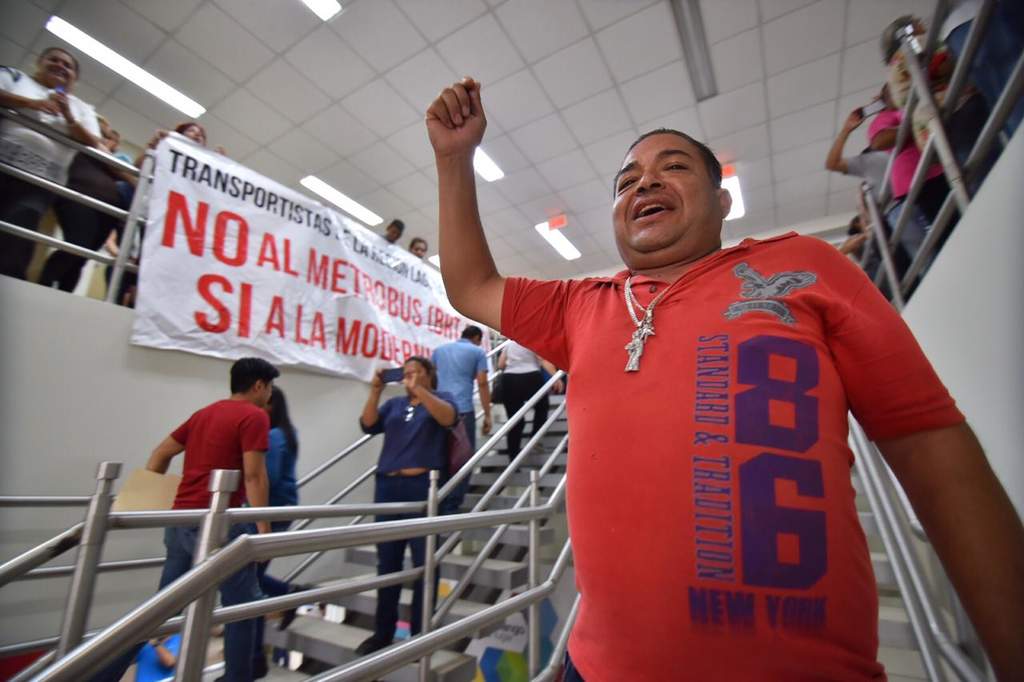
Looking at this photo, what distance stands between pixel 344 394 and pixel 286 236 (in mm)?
1161

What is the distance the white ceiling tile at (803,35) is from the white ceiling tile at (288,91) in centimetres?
402

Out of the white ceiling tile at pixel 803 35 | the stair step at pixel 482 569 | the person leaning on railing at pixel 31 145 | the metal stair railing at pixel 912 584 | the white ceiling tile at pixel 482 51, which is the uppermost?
the white ceiling tile at pixel 803 35

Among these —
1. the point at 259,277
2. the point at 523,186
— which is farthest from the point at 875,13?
the point at 259,277

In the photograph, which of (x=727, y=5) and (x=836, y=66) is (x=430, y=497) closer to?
(x=727, y=5)

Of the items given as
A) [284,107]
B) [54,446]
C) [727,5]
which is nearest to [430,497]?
[54,446]

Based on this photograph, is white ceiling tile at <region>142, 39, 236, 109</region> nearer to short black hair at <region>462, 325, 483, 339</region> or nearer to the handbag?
short black hair at <region>462, 325, 483, 339</region>

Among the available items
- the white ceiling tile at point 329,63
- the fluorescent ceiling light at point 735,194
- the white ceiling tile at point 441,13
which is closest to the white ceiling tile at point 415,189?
the white ceiling tile at point 329,63

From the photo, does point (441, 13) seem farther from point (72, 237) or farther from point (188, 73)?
point (72, 237)

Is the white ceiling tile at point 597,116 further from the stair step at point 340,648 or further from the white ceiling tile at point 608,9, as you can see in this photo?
the stair step at point 340,648

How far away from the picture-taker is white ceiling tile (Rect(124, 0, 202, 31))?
3312 mm

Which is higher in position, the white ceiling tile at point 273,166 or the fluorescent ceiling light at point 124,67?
the fluorescent ceiling light at point 124,67

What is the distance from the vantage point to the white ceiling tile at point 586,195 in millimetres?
5457

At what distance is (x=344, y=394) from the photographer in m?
3.10

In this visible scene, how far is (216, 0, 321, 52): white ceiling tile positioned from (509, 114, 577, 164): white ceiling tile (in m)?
2.08
